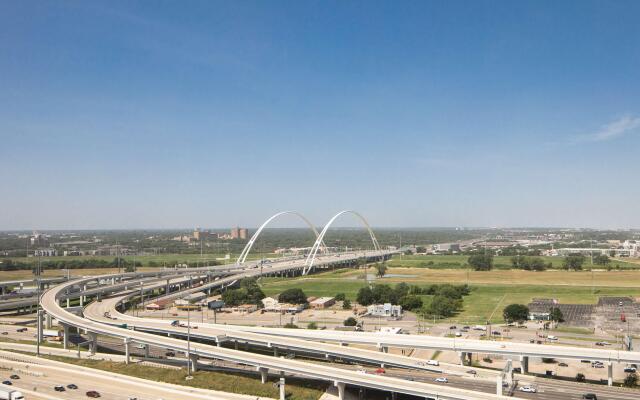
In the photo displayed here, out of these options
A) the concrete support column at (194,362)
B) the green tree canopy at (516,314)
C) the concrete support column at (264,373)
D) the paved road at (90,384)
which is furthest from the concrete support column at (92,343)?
the green tree canopy at (516,314)

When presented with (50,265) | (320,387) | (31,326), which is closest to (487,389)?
(320,387)

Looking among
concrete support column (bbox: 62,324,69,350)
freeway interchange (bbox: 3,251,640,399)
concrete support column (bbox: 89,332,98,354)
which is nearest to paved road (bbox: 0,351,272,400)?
freeway interchange (bbox: 3,251,640,399)

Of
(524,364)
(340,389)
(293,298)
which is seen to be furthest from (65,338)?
(524,364)

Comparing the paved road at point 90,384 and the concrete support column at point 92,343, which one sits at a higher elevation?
the concrete support column at point 92,343

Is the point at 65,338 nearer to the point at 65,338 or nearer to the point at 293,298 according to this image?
the point at 65,338

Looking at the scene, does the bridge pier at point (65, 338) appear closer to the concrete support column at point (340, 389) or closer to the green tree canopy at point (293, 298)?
the concrete support column at point (340, 389)

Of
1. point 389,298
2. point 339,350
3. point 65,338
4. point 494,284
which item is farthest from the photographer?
point 494,284

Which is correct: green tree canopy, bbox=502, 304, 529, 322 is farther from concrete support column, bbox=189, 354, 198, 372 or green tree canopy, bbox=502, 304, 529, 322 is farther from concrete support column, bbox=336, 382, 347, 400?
concrete support column, bbox=189, 354, 198, 372

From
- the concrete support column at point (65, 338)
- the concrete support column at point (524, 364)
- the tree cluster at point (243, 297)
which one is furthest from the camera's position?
the tree cluster at point (243, 297)
